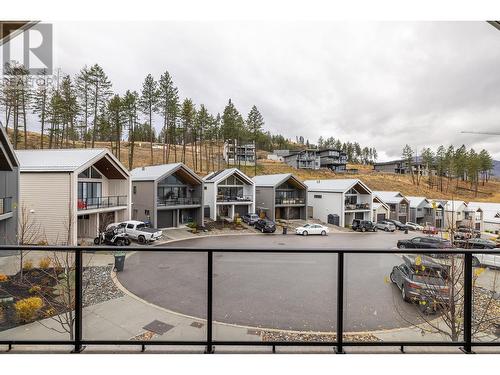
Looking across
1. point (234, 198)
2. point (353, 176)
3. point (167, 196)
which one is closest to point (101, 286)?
point (167, 196)

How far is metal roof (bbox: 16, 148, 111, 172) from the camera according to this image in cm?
1559

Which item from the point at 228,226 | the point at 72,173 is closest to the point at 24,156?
the point at 72,173

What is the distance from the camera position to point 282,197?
2897 centimetres

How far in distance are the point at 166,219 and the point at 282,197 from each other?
12962mm

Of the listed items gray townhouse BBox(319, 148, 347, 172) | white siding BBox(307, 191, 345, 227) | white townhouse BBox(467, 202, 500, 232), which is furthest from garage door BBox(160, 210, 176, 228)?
gray townhouse BBox(319, 148, 347, 172)

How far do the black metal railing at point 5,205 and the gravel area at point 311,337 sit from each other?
1533 cm

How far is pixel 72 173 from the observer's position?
15.4 m

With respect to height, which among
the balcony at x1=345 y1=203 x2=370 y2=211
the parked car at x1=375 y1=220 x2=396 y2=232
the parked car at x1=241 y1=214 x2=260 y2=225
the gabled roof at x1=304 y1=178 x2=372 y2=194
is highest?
the gabled roof at x1=304 y1=178 x2=372 y2=194

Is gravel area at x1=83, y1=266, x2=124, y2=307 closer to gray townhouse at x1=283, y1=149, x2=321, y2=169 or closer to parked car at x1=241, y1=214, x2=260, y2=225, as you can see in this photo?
parked car at x1=241, y1=214, x2=260, y2=225

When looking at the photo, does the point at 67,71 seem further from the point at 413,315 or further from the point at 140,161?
the point at 413,315

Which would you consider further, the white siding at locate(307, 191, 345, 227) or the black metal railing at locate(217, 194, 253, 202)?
the white siding at locate(307, 191, 345, 227)

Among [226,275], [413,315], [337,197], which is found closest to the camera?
[226,275]

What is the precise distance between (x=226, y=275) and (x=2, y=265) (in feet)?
13.1

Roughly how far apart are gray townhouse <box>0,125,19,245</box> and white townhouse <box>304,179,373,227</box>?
1037 inches
